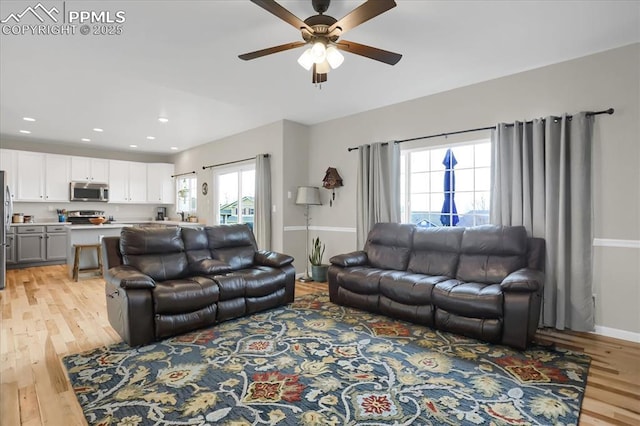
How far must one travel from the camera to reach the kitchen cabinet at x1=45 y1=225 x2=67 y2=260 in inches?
274

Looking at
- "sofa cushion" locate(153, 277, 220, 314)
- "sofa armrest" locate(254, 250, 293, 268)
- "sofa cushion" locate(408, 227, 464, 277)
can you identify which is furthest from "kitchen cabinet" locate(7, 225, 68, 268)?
"sofa cushion" locate(408, 227, 464, 277)

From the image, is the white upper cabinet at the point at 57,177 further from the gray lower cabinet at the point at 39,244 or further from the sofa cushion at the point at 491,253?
the sofa cushion at the point at 491,253

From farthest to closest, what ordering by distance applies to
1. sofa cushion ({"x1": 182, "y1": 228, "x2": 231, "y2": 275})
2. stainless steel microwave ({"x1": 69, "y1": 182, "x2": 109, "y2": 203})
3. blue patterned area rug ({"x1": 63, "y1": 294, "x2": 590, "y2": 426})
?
stainless steel microwave ({"x1": 69, "y1": 182, "x2": 109, "y2": 203})
sofa cushion ({"x1": 182, "y1": 228, "x2": 231, "y2": 275})
blue patterned area rug ({"x1": 63, "y1": 294, "x2": 590, "y2": 426})

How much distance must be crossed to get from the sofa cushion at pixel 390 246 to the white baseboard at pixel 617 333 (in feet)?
6.22

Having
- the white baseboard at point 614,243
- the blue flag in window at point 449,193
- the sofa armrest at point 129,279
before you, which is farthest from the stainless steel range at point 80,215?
the white baseboard at point 614,243

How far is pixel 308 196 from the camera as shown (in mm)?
5480

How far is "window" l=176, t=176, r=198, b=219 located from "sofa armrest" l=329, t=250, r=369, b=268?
505 cm

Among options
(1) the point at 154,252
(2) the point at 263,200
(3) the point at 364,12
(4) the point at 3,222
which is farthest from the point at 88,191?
(3) the point at 364,12

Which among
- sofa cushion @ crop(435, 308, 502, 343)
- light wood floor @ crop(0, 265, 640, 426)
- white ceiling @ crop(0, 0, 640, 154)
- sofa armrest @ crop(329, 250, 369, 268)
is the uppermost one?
white ceiling @ crop(0, 0, 640, 154)

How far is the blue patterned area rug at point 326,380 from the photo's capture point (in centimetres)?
193

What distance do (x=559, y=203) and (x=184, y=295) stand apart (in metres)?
3.70

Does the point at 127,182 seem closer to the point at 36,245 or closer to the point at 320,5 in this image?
the point at 36,245

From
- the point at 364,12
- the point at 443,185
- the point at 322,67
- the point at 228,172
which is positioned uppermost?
the point at 364,12

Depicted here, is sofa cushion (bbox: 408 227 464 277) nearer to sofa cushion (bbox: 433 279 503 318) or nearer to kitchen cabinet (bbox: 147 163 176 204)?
sofa cushion (bbox: 433 279 503 318)
